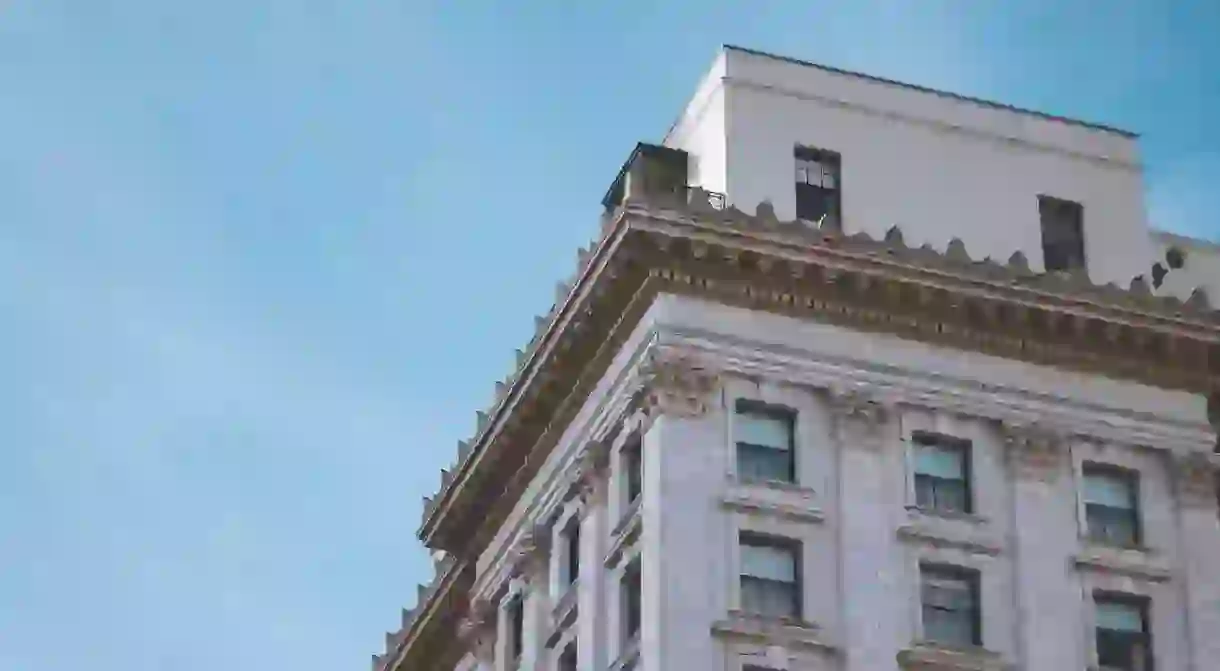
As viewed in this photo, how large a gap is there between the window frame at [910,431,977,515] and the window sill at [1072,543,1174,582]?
10.1 ft

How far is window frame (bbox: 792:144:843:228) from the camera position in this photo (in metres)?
67.6

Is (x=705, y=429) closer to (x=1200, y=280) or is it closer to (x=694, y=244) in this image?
(x=694, y=244)

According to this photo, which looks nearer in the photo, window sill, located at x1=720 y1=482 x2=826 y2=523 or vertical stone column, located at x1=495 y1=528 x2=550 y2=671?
window sill, located at x1=720 y1=482 x2=826 y2=523

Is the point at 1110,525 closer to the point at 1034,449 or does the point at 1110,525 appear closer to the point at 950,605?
the point at 1034,449

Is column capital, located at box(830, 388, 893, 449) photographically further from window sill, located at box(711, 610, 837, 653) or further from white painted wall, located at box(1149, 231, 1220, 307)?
white painted wall, located at box(1149, 231, 1220, 307)

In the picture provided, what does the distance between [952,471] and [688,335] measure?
7.62m

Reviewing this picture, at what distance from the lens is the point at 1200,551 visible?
65.5 meters

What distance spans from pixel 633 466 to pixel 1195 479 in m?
14.7

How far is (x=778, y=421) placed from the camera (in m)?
63.9

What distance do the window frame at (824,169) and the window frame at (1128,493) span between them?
9105mm

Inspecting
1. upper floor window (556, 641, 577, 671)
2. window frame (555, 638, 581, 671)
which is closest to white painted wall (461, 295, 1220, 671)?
→ window frame (555, 638, 581, 671)

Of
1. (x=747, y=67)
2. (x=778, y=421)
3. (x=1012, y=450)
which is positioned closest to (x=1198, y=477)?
(x=1012, y=450)

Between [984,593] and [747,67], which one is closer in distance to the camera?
[984,593]

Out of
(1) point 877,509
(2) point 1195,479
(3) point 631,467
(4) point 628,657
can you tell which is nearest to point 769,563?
(1) point 877,509
